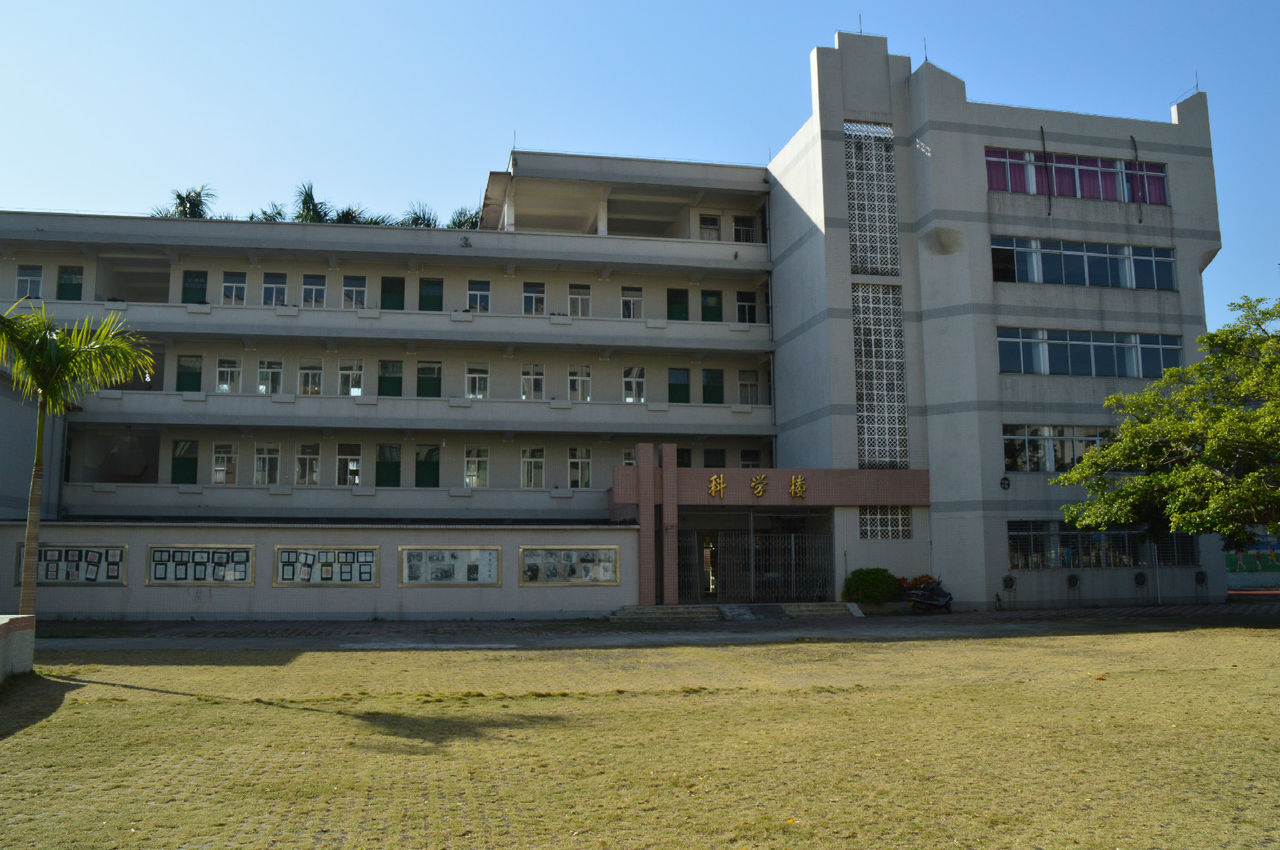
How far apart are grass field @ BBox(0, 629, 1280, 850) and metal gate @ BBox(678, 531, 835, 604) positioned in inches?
577

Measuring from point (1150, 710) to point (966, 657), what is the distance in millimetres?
6569

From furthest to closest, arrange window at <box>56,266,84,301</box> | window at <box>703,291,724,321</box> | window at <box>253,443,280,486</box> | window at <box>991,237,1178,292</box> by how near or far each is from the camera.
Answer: window at <box>703,291,724,321</box> < window at <box>253,443,280,486</box> < window at <box>56,266,84,301</box> < window at <box>991,237,1178,292</box>

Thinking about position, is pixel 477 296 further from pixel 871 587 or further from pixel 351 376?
pixel 871 587

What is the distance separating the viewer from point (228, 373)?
33125 mm

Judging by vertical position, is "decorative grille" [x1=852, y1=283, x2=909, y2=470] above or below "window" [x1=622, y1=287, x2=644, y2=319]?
below

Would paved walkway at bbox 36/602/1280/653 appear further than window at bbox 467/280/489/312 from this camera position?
No

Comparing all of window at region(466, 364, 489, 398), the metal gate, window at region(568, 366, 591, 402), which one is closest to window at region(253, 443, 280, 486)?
window at region(466, 364, 489, 398)

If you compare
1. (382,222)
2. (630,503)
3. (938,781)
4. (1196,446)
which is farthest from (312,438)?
(938,781)

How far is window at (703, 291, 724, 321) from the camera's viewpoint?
118ft

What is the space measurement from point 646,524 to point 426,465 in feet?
30.0

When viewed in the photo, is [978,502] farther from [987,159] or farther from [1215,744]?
[1215,744]

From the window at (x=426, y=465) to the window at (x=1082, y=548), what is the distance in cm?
1876

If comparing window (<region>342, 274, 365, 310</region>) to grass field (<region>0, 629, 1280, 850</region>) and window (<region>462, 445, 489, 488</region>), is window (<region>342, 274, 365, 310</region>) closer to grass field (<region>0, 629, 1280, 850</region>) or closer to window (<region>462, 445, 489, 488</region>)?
window (<region>462, 445, 489, 488</region>)

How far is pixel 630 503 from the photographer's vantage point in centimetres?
2922
